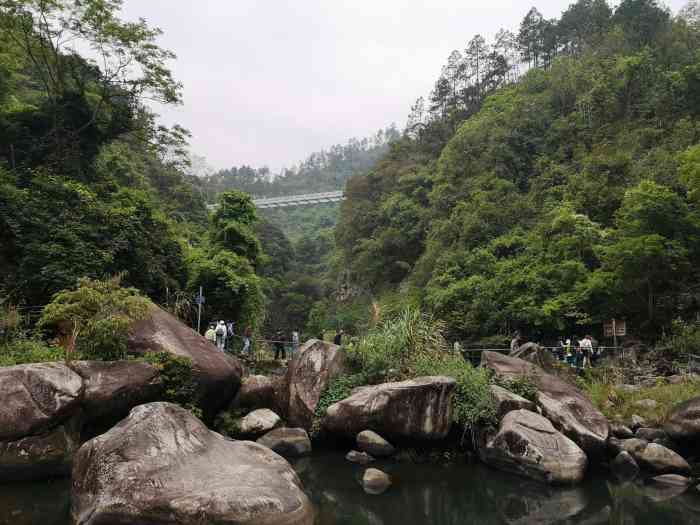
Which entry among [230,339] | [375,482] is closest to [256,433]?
[375,482]

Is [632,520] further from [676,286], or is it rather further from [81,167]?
[81,167]

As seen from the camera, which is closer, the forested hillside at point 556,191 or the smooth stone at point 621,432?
the smooth stone at point 621,432

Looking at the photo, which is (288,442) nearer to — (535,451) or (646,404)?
(535,451)

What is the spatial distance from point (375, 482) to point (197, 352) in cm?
557

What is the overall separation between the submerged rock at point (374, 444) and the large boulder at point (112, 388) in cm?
473

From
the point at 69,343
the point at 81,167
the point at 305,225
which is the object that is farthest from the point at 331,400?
the point at 305,225

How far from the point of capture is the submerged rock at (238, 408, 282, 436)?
524 inches

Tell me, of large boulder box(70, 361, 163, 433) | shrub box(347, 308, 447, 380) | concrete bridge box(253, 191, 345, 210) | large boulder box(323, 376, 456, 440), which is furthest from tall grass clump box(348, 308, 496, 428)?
concrete bridge box(253, 191, 345, 210)

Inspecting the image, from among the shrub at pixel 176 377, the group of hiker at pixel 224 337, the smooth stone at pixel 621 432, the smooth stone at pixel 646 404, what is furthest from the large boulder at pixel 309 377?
the smooth stone at pixel 646 404

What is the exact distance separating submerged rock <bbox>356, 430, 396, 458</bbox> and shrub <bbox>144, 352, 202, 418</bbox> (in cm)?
380

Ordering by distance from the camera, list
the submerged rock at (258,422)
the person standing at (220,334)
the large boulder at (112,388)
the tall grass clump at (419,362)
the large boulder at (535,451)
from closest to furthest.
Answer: the large boulder at (112,388)
the large boulder at (535,451)
the tall grass clump at (419,362)
the submerged rock at (258,422)
the person standing at (220,334)

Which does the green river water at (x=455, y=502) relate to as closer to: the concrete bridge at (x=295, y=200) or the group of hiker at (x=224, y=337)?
the group of hiker at (x=224, y=337)

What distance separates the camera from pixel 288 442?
1270cm

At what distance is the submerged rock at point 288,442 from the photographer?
12.6 meters
